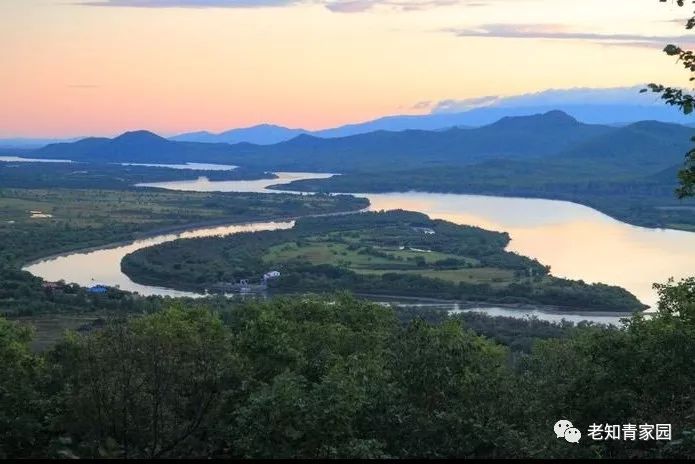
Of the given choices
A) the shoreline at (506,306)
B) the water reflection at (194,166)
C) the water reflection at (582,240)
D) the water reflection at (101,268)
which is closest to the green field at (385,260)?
the shoreline at (506,306)

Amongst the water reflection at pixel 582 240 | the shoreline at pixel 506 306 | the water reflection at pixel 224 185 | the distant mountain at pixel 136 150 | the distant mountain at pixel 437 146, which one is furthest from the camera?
the distant mountain at pixel 136 150

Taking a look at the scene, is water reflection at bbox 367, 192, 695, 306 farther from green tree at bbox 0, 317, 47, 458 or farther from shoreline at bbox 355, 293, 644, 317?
green tree at bbox 0, 317, 47, 458

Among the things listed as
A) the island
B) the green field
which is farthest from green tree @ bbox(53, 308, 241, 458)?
the green field

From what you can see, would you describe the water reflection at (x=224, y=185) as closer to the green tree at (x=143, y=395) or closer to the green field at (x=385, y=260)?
the green field at (x=385, y=260)

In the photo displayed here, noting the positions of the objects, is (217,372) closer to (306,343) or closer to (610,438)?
(306,343)

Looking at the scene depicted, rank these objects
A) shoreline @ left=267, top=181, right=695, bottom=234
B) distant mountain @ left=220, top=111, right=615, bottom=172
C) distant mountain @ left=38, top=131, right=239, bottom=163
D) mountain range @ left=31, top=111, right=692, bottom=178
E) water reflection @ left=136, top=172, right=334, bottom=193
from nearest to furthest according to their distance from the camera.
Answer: shoreline @ left=267, top=181, right=695, bottom=234 < water reflection @ left=136, top=172, right=334, bottom=193 < mountain range @ left=31, top=111, right=692, bottom=178 < distant mountain @ left=220, top=111, right=615, bottom=172 < distant mountain @ left=38, top=131, right=239, bottom=163

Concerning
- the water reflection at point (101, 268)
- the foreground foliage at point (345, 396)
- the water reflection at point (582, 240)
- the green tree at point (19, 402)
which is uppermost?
the foreground foliage at point (345, 396)
